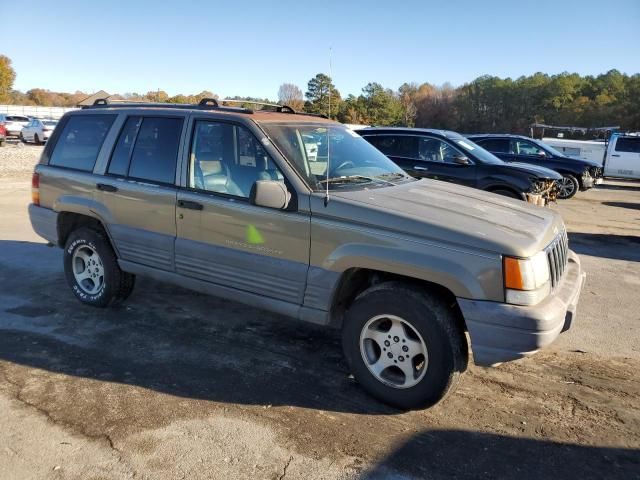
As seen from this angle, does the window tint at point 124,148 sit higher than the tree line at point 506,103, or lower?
lower

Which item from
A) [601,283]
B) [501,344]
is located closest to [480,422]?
[501,344]

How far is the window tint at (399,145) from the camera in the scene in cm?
1036

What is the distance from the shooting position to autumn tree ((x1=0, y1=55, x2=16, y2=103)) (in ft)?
238

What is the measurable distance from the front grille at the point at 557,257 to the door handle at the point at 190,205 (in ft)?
8.37

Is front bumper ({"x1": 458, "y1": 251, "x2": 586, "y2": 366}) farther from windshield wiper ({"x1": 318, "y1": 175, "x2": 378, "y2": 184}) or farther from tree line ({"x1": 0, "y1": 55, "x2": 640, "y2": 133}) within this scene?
tree line ({"x1": 0, "y1": 55, "x2": 640, "y2": 133})

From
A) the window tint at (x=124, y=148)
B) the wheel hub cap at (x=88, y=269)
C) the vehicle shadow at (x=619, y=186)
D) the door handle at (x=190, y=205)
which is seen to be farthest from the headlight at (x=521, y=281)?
the vehicle shadow at (x=619, y=186)

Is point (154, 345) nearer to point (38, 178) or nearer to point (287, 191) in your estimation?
point (287, 191)

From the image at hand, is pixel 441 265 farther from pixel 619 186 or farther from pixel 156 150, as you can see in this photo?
pixel 619 186

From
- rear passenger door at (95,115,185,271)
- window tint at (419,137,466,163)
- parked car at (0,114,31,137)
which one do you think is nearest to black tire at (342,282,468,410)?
rear passenger door at (95,115,185,271)

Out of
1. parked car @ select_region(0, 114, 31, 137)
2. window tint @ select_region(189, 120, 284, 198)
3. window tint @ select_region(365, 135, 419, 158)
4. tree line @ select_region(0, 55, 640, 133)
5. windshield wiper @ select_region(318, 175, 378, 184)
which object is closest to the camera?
windshield wiper @ select_region(318, 175, 378, 184)

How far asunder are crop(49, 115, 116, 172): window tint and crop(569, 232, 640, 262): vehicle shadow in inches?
283

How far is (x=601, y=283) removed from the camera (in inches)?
265

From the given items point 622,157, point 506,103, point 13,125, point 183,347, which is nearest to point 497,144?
point 622,157

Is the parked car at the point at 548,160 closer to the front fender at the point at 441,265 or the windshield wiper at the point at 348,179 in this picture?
the windshield wiper at the point at 348,179
